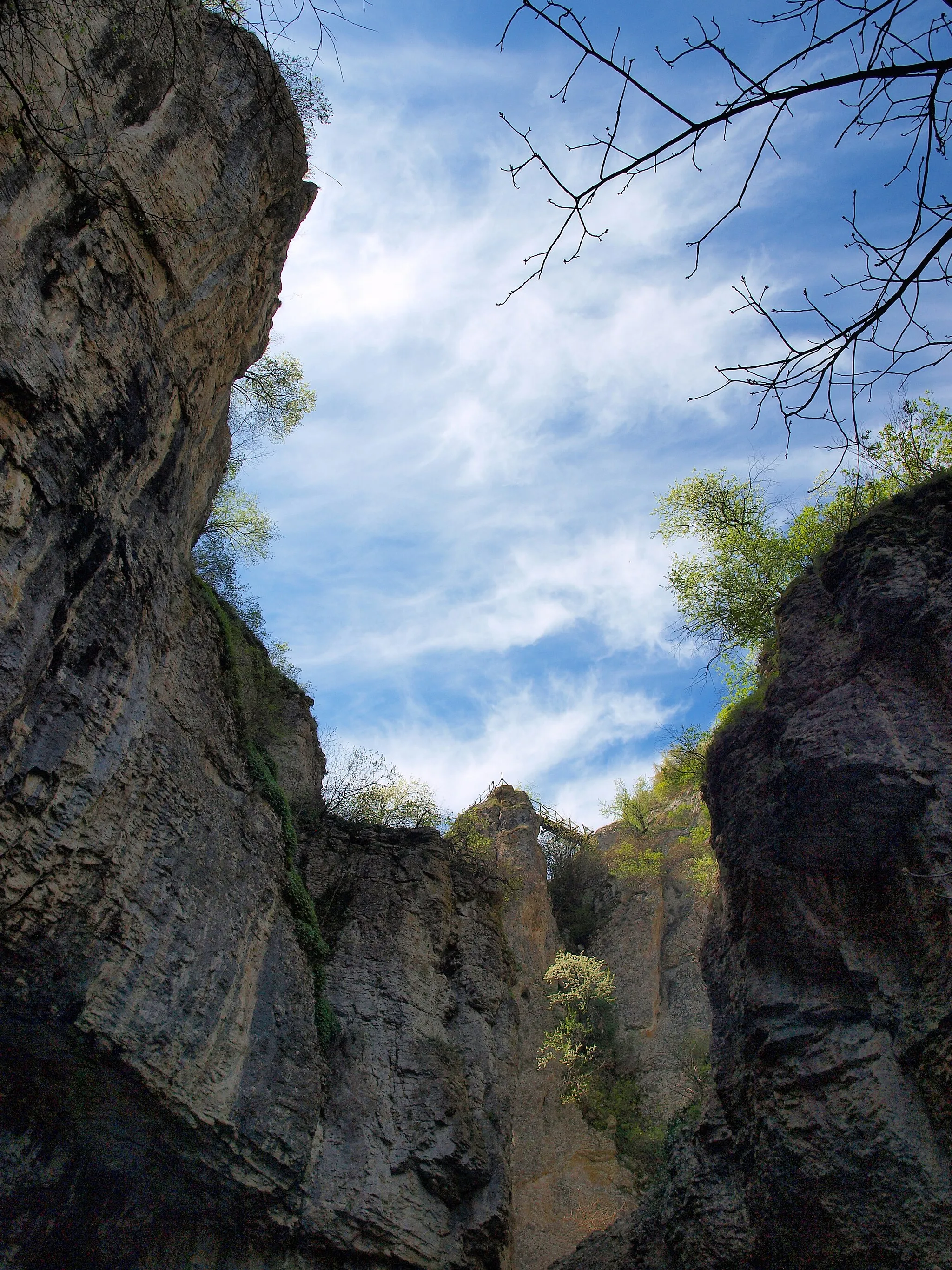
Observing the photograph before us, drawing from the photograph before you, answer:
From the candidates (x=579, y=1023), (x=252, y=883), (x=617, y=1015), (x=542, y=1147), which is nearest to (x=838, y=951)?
(x=252, y=883)

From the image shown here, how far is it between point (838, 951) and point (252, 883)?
7.39 metres

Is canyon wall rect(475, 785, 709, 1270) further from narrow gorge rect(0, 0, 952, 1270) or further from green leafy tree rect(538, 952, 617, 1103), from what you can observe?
narrow gorge rect(0, 0, 952, 1270)

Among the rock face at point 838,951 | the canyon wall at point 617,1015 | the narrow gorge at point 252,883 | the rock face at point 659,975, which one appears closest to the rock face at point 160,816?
the narrow gorge at point 252,883

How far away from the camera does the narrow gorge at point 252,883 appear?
7195mm

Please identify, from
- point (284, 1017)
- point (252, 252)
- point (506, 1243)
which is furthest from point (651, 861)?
point (252, 252)

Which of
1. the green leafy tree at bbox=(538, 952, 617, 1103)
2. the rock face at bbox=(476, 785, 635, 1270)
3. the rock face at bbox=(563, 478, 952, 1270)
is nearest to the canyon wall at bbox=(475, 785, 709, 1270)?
the rock face at bbox=(476, 785, 635, 1270)

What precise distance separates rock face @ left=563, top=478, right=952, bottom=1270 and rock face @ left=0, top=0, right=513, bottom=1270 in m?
3.46

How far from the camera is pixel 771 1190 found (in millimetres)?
9773

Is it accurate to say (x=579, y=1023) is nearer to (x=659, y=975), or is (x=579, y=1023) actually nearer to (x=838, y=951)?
(x=659, y=975)

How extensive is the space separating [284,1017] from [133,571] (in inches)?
226

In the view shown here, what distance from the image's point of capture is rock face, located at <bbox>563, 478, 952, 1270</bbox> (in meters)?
8.97

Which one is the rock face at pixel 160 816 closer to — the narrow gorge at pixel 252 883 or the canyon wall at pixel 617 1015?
the narrow gorge at pixel 252 883

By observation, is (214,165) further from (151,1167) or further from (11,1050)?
(151,1167)

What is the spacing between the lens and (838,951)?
10.4m
